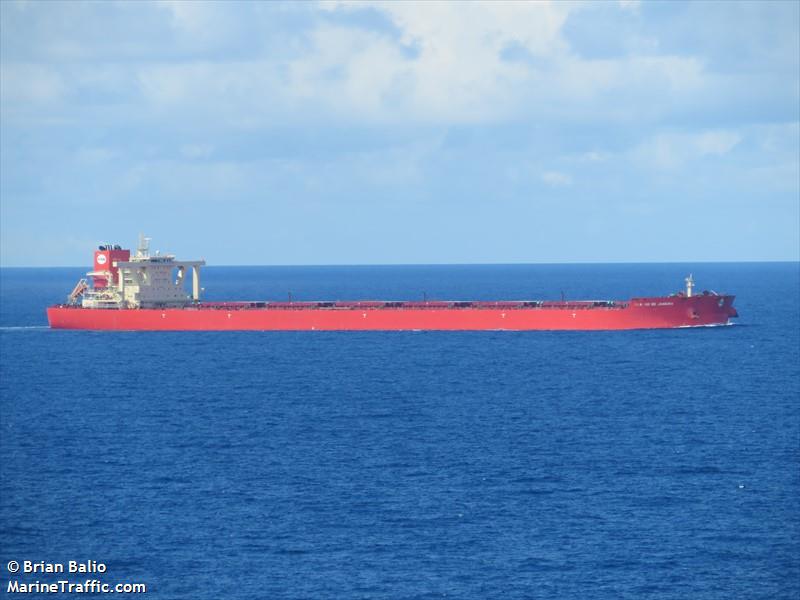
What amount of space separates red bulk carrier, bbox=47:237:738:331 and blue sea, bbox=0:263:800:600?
13632mm

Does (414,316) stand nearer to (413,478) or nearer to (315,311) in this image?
(315,311)

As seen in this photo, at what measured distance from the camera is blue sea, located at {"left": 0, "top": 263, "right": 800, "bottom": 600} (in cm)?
3116

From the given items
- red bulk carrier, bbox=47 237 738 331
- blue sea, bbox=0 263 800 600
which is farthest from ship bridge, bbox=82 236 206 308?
blue sea, bbox=0 263 800 600

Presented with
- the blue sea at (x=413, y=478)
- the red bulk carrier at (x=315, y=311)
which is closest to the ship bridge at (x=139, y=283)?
the red bulk carrier at (x=315, y=311)

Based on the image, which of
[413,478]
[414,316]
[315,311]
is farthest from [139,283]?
[413,478]

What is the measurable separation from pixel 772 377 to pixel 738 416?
15521 millimetres

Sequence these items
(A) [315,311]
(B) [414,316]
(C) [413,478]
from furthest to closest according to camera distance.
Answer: (A) [315,311], (B) [414,316], (C) [413,478]

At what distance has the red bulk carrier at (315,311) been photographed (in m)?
88.4

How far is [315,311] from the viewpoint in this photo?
94.1 m

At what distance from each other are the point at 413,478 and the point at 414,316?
50923mm

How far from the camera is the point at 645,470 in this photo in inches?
1629

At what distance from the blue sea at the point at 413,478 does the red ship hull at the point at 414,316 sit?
1343cm

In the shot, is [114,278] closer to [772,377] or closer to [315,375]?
[315,375]

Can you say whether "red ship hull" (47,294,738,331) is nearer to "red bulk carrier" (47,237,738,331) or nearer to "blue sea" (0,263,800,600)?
"red bulk carrier" (47,237,738,331)
